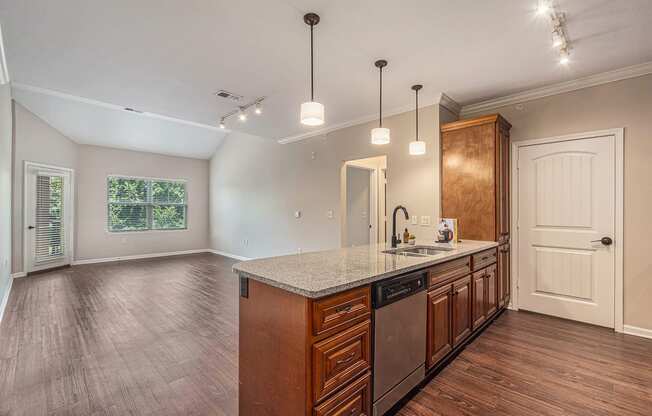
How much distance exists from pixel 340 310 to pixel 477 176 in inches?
108

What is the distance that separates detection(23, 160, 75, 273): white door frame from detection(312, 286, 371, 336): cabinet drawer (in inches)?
276

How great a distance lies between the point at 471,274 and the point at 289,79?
274cm

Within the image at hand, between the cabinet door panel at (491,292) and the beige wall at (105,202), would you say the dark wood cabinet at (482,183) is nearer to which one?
the cabinet door panel at (491,292)

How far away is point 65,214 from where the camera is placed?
6.61 meters

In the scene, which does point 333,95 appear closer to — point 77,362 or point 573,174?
point 573,174

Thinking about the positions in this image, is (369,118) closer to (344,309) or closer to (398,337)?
(398,337)

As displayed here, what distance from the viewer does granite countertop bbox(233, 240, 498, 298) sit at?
57.7 inches

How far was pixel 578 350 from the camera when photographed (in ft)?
8.86

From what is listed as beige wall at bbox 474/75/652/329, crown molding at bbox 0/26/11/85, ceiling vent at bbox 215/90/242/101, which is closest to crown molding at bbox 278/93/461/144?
beige wall at bbox 474/75/652/329

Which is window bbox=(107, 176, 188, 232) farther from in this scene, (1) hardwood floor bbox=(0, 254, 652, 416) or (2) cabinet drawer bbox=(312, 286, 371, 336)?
(2) cabinet drawer bbox=(312, 286, 371, 336)

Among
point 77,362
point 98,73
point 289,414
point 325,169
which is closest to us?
point 289,414

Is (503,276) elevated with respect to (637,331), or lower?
elevated

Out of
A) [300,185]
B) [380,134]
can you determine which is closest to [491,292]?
[380,134]

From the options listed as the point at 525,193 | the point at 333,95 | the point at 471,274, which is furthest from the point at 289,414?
the point at 525,193
